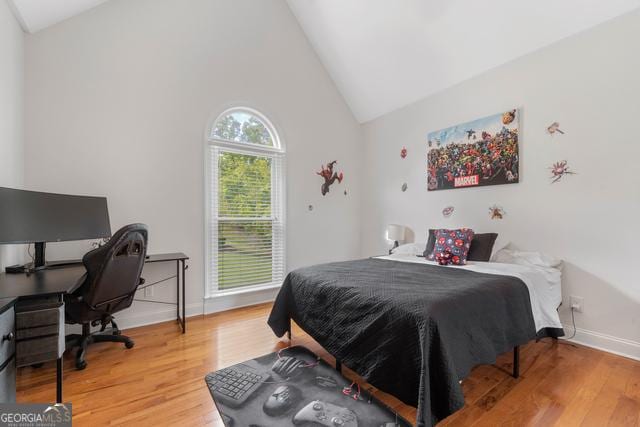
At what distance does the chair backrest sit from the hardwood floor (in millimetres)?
504

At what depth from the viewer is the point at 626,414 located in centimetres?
154

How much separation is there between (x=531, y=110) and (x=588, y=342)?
2151 mm

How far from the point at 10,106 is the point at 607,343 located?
199 inches

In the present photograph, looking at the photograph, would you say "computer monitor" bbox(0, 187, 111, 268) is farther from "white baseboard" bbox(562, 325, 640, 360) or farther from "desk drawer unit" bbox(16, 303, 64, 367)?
"white baseboard" bbox(562, 325, 640, 360)

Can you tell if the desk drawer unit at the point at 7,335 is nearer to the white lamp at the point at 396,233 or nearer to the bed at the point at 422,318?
the bed at the point at 422,318

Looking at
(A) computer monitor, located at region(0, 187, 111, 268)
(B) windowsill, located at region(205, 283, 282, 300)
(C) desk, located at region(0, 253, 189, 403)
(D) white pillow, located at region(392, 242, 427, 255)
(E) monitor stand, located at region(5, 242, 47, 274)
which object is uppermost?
(A) computer monitor, located at region(0, 187, 111, 268)

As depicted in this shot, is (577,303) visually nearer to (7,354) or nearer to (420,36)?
(420,36)

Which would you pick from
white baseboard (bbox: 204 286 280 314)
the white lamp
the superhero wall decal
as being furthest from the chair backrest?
the white lamp

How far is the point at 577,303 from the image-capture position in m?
2.43

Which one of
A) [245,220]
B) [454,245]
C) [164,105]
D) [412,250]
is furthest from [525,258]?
[164,105]

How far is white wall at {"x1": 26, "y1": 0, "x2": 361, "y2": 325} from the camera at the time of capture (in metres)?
2.45

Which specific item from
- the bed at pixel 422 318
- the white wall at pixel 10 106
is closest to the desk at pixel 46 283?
the white wall at pixel 10 106

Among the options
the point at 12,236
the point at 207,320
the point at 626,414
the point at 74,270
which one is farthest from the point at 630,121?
the point at 12,236

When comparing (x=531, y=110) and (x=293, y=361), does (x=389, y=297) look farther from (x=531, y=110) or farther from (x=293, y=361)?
(x=531, y=110)
